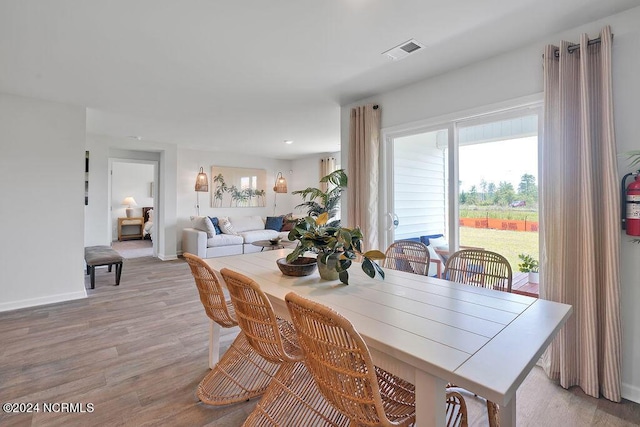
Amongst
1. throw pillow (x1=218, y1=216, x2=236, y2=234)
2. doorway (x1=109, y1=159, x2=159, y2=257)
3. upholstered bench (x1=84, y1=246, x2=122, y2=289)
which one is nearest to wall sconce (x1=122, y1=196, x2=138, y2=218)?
doorway (x1=109, y1=159, x2=159, y2=257)

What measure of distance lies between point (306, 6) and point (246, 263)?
5.75ft

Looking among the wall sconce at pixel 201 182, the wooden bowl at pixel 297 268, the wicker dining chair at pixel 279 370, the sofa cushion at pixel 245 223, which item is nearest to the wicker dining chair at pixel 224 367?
the wicker dining chair at pixel 279 370

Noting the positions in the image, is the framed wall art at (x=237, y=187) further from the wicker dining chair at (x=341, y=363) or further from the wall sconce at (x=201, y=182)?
the wicker dining chair at (x=341, y=363)

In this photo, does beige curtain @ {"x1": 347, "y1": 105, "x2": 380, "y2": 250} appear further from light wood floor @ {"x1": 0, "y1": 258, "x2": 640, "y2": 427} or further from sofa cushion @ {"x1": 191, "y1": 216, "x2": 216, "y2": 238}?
sofa cushion @ {"x1": 191, "y1": 216, "x2": 216, "y2": 238}

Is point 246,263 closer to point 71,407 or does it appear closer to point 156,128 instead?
point 71,407

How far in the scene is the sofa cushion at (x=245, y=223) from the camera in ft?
23.3

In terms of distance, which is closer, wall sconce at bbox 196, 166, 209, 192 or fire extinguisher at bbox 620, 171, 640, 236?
fire extinguisher at bbox 620, 171, 640, 236

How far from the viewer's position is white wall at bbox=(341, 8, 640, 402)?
191 centimetres

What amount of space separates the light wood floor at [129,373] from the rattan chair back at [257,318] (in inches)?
24.1

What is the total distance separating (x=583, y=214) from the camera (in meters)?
1.98

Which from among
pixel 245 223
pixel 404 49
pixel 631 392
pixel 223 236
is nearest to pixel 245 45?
pixel 404 49

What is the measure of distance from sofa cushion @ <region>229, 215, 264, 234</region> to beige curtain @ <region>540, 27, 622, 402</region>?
5971mm

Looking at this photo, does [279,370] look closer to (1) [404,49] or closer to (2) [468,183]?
(2) [468,183]

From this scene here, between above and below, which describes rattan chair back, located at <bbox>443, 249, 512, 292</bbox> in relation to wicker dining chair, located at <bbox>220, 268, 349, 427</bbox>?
above
